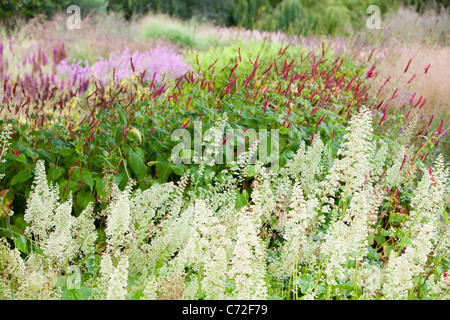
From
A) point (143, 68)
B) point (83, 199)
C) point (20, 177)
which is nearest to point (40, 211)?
point (83, 199)

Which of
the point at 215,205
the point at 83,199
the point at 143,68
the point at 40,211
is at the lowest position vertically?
the point at 143,68

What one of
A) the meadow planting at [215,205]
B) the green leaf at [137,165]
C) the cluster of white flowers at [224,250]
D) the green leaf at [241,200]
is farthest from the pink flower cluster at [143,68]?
the cluster of white flowers at [224,250]

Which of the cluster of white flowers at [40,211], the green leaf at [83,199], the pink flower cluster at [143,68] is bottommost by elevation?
the pink flower cluster at [143,68]

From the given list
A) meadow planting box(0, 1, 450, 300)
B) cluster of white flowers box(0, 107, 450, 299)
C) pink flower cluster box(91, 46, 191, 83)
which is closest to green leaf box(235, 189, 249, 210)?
meadow planting box(0, 1, 450, 300)

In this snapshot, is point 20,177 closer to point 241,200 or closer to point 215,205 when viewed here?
point 215,205

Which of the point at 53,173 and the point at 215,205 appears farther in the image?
the point at 53,173

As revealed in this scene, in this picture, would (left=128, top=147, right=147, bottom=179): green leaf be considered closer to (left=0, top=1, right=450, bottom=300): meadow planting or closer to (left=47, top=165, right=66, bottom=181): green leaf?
(left=0, top=1, right=450, bottom=300): meadow planting

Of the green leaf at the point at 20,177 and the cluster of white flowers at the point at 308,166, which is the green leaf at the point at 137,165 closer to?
the green leaf at the point at 20,177

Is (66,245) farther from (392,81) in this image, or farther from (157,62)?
(157,62)

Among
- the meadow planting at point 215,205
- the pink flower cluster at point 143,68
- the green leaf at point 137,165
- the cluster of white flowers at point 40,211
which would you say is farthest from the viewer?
the pink flower cluster at point 143,68

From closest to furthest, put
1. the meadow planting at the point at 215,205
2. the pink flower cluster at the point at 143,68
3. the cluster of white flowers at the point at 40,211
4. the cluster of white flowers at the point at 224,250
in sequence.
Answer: the cluster of white flowers at the point at 224,250 < the meadow planting at the point at 215,205 < the cluster of white flowers at the point at 40,211 < the pink flower cluster at the point at 143,68

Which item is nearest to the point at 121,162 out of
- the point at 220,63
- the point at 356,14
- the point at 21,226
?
the point at 21,226

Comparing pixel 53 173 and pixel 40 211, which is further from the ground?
pixel 40 211
